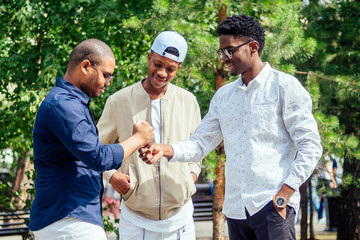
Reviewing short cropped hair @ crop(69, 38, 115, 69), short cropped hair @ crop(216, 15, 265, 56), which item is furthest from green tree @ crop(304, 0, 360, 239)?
short cropped hair @ crop(69, 38, 115, 69)

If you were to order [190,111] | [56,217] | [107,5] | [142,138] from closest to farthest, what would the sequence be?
[56,217]
[142,138]
[190,111]
[107,5]

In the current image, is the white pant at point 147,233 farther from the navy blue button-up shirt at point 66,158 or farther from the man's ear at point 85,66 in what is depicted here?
the man's ear at point 85,66

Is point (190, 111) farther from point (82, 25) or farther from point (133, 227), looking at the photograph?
point (82, 25)

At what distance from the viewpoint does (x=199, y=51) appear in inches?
246

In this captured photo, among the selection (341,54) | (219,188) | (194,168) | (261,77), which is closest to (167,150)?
(194,168)

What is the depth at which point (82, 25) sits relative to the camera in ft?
28.2

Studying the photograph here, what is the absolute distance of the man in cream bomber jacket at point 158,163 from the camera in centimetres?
351

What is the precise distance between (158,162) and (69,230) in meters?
1.00

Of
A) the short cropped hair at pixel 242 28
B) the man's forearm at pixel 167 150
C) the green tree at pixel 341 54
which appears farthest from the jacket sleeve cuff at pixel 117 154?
the green tree at pixel 341 54

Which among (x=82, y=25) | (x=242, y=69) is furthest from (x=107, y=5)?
(x=242, y=69)

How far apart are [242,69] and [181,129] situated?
0.69 m

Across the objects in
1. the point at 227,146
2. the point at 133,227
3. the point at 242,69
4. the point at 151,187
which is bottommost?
the point at 133,227

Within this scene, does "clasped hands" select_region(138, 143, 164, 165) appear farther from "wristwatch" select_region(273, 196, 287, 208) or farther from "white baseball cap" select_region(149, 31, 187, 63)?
"wristwatch" select_region(273, 196, 287, 208)

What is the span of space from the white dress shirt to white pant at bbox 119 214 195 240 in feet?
1.60
